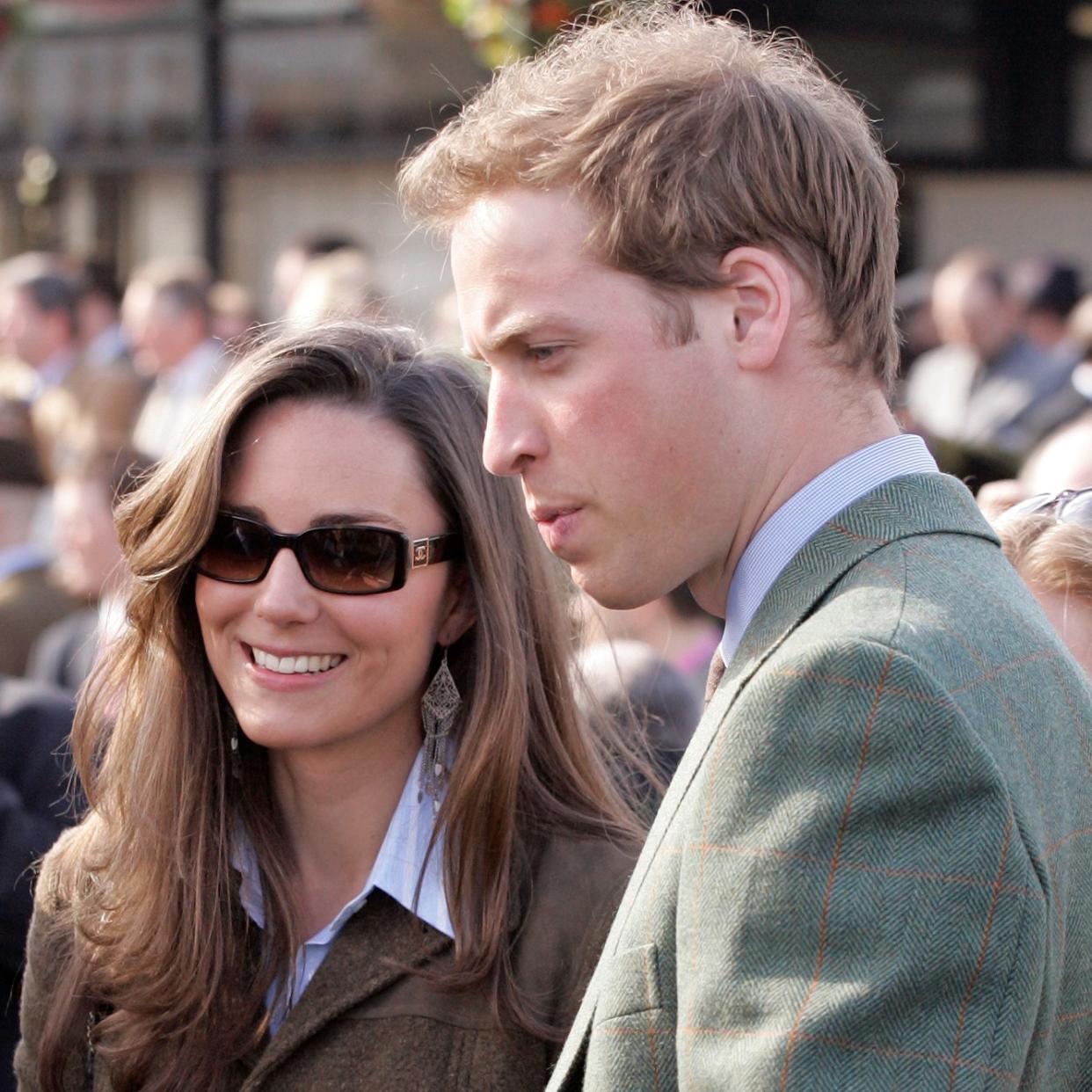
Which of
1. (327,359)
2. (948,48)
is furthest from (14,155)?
(327,359)

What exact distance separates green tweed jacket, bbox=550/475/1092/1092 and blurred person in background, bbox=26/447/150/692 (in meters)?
3.50

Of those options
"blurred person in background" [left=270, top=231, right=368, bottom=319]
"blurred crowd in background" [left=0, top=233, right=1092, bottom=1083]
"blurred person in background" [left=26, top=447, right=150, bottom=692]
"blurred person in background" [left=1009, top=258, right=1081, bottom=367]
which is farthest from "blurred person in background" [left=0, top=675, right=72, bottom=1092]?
"blurred person in background" [left=1009, top=258, right=1081, bottom=367]

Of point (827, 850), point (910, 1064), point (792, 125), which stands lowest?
point (910, 1064)

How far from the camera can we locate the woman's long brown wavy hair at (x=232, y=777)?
226cm

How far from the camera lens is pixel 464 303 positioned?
1630 mm

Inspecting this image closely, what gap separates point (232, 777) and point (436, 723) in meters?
0.33

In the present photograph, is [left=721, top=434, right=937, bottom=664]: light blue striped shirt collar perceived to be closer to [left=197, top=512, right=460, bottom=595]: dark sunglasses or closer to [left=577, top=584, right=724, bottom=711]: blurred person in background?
[left=197, top=512, right=460, bottom=595]: dark sunglasses

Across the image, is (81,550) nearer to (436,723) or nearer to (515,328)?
(436,723)

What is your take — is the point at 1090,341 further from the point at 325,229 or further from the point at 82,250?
the point at 82,250

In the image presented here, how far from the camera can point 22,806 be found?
305 centimetres

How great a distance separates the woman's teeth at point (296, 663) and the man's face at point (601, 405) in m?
0.79

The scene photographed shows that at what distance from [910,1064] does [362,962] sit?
3.84ft

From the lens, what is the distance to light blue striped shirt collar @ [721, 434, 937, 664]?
59.4 inches

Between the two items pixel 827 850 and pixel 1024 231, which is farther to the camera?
pixel 1024 231
